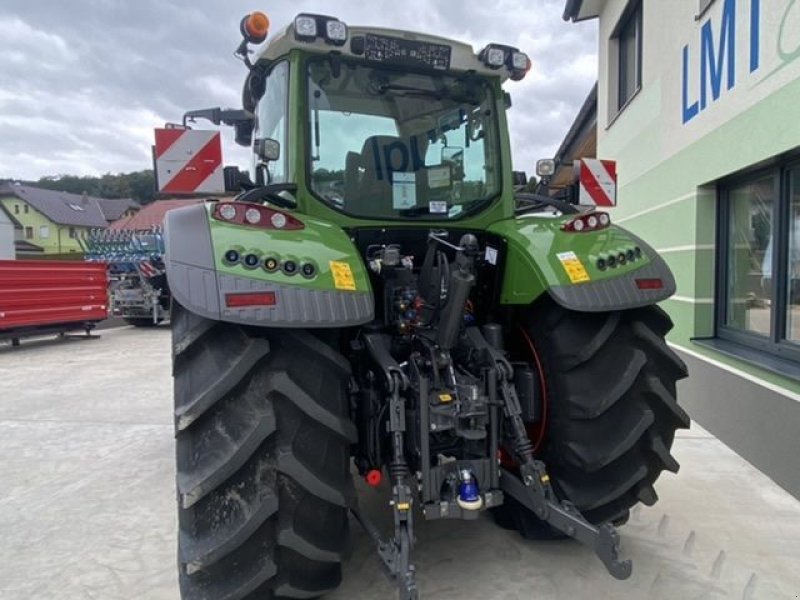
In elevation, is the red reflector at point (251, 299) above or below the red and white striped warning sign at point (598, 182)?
below

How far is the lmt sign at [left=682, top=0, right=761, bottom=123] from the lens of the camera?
148 inches

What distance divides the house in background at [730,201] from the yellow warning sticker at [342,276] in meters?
2.69

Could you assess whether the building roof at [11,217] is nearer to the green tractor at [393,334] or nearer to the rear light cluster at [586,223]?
the green tractor at [393,334]

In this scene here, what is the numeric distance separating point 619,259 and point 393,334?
103 centimetres

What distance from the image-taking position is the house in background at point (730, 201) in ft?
11.4

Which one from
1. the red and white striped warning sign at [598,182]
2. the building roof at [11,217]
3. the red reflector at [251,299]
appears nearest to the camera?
the red reflector at [251,299]

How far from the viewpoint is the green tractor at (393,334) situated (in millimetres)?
1936

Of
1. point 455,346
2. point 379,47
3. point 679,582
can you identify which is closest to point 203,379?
point 455,346

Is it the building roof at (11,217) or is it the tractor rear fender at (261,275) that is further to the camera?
the building roof at (11,217)

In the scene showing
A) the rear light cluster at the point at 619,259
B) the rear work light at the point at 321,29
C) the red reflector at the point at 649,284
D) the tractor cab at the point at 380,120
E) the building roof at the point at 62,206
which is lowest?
the red reflector at the point at 649,284

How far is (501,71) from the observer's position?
2844 mm

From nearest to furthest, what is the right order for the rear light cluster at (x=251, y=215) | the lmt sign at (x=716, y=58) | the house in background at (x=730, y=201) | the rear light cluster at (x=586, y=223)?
the rear light cluster at (x=251, y=215) < the rear light cluster at (x=586, y=223) < the house in background at (x=730, y=201) < the lmt sign at (x=716, y=58)

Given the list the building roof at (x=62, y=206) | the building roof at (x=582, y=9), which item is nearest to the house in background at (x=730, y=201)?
the building roof at (x=582, y=9)

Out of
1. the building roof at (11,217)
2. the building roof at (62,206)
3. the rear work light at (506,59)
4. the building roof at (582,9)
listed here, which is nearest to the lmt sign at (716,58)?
the rear work light at (506,59)
